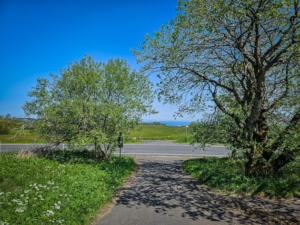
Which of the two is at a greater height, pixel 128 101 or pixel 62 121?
pixel 128 101

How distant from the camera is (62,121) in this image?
10328mm

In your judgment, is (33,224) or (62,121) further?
(62,121)

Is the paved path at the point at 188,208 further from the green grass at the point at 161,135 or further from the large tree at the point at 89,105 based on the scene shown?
the green grass at the point at 161,135

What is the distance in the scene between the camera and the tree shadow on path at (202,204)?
17.4ft

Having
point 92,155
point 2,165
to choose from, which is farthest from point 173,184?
point 2,165

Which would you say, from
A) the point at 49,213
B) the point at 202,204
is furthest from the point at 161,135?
the point at 49,213

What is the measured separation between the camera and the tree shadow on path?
5312mm

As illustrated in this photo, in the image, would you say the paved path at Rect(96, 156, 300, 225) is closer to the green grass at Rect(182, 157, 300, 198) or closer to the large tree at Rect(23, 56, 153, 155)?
the green grass at Rect(182, 157, 300, 198)

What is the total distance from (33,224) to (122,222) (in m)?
1.89

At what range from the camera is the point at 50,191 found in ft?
19.1

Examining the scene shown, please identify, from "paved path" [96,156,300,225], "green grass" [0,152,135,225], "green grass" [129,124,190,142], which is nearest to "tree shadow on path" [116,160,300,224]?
"paved path" [96,156,300,225]

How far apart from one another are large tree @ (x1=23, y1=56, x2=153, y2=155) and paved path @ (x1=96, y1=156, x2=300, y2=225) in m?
3.38

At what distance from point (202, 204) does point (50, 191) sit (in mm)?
4266

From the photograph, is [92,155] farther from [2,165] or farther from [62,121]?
[2,165]
